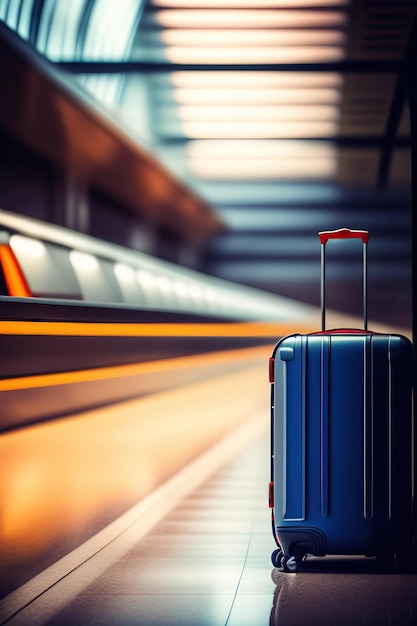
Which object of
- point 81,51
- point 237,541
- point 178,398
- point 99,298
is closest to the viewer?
point 237,541

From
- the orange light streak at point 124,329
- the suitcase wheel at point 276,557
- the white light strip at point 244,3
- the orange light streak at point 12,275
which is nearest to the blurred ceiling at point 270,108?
the white light strip at point 244,3

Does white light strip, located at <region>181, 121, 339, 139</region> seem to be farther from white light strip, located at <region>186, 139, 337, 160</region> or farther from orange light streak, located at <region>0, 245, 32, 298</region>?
orange light streak, located at <region>0, 245, 32, 298</region>

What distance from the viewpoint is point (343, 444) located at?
3.27 meters

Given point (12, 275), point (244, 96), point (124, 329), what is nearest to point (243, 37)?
point (244, 96)

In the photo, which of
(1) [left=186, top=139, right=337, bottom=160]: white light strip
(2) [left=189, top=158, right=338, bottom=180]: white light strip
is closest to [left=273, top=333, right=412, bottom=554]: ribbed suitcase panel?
(1) [left=186, top=139, right=337, bottom=160]: white light strip

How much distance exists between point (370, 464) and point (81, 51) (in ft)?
42.8

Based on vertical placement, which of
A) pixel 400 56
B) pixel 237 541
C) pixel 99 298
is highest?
pixel 400 56

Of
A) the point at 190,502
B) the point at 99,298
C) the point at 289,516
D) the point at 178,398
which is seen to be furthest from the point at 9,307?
the point at 178,398

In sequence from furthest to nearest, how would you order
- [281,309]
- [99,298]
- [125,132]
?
[281,309], [125,132], [99,298]

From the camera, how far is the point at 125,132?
1355 cm

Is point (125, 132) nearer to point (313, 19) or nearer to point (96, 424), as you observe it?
point (313, 19)

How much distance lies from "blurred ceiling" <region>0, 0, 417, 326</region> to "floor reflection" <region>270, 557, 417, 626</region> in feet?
7.15

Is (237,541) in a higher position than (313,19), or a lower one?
lower

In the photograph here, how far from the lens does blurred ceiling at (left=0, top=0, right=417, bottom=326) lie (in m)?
5.58
